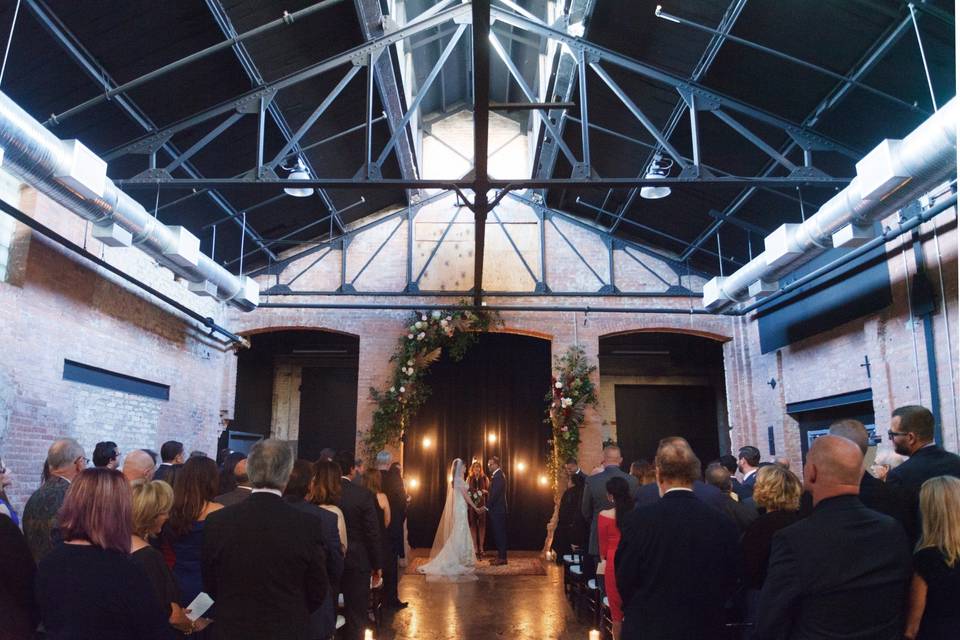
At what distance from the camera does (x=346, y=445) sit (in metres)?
14.7

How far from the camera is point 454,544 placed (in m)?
9.67

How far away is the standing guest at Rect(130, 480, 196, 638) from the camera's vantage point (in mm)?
2584

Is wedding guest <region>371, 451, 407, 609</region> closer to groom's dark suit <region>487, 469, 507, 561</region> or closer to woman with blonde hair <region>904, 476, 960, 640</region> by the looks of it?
groom's dark suit <region>487, 469, 507, 561</region>

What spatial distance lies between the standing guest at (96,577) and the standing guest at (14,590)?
30 centimetres

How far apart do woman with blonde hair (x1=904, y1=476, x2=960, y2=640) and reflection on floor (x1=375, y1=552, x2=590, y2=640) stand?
374cm

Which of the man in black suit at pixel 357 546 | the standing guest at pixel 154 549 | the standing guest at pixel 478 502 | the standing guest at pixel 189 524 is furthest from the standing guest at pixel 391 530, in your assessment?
the standing guest at pixel 478 502

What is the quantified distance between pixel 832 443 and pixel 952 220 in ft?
18.3

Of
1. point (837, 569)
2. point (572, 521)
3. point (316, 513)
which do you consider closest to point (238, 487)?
point (316, 513)

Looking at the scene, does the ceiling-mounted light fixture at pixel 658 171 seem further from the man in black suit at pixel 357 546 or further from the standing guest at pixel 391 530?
the man in black suit at pixel 357 546

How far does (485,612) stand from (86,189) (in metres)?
5.26

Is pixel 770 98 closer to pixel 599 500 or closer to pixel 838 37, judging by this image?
pixel 838 37

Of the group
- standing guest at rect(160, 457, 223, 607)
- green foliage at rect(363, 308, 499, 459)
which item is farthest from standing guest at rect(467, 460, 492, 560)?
standing guest at rect(160, 457, 223, 607)

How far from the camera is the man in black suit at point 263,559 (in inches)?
99.4

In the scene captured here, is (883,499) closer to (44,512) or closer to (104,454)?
(44,512)
